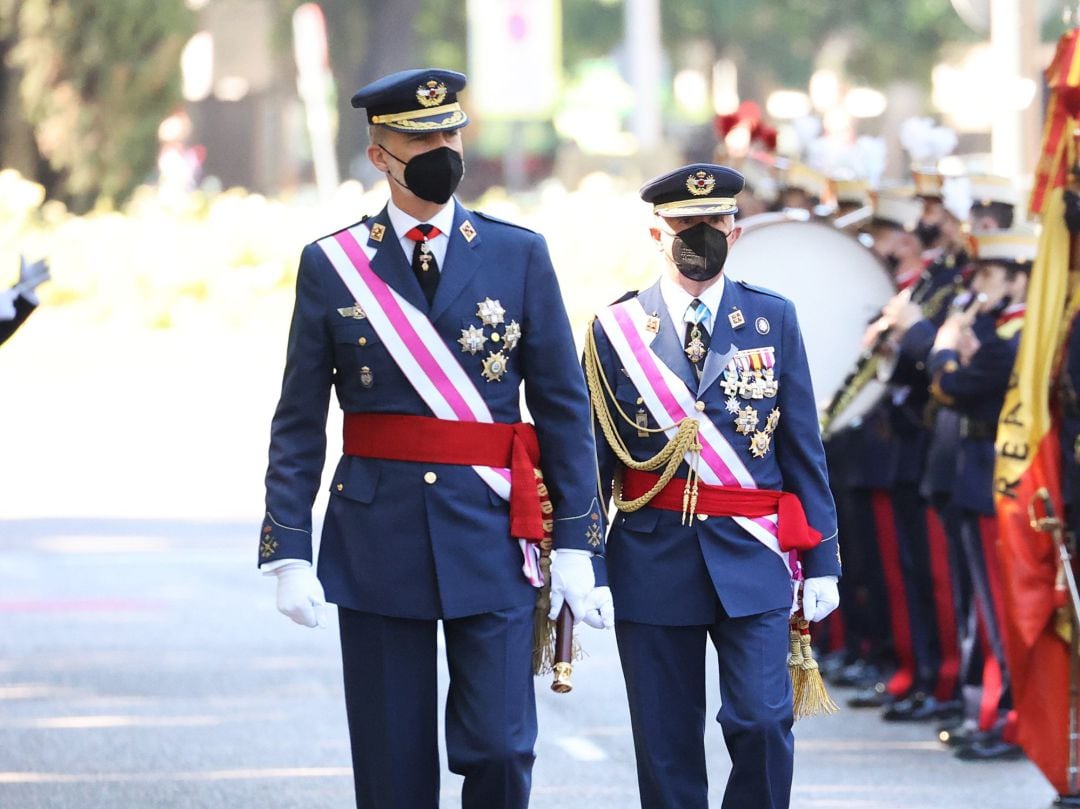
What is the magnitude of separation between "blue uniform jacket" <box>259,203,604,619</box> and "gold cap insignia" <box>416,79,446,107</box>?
299mm

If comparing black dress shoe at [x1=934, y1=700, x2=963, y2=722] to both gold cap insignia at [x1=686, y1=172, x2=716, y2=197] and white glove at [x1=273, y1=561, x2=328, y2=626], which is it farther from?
white glove at [x1=273, y1=561, x2=328, y2=626]

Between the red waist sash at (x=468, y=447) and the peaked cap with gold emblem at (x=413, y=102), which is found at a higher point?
the peaked cap with gold emblem at (x=413, y=102)

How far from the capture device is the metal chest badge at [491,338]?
577cm

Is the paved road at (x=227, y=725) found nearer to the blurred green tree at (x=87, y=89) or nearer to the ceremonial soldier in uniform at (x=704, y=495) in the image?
the ceremonial soldier in uniform at (x=704, y=495)

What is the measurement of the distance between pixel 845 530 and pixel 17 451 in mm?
8777

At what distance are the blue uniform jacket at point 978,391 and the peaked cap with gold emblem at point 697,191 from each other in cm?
213

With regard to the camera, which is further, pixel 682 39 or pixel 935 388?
pixel 682 39

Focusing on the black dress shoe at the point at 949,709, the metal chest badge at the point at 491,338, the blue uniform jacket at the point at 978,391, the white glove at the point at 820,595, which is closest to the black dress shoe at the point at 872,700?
the black dress shoe at the point at 949,709

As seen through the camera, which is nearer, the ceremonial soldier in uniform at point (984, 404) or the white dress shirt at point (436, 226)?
the white dress shirt at point (436, 226)

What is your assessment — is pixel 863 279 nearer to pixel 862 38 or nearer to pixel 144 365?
pixel 144 365

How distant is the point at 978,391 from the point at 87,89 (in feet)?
68.3

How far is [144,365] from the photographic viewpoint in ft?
72.6

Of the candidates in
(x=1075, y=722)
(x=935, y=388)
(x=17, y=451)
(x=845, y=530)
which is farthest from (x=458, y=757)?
(x=17, y=451)

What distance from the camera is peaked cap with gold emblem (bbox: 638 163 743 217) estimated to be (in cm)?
638
